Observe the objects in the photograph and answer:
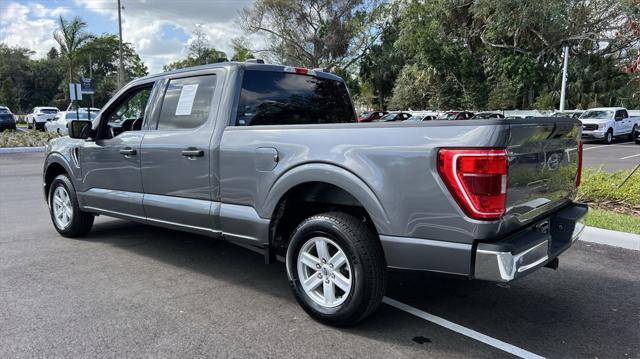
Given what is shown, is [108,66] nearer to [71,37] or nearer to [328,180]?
[71,37]

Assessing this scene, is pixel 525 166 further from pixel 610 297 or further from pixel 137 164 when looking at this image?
pixel 137 164

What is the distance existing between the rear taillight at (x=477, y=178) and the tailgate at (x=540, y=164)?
0.11 metres

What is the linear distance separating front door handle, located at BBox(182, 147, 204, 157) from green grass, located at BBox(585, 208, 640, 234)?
4444 mm

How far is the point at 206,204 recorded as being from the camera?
429 cm

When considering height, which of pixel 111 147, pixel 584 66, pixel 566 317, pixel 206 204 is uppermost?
pixel 584 66

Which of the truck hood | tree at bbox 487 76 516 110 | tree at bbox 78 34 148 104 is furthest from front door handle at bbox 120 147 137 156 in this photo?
tree at bbox 78 34 148 104

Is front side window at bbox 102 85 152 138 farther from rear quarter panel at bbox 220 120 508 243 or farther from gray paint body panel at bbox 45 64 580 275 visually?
rear quarter panel at bbox 220 120 508 243

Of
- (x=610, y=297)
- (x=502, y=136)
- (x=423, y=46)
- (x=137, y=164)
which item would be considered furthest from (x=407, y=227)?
(x=423, y=46)

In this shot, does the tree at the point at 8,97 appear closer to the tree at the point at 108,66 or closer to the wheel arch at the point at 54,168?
the tree at the point at 108,66

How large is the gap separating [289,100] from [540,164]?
2295 mm

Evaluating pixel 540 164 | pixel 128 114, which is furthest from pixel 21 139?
pixel 540 164

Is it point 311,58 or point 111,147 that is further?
point 311,58

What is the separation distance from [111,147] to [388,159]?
3.33 m

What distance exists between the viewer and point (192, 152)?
14.1 feet
